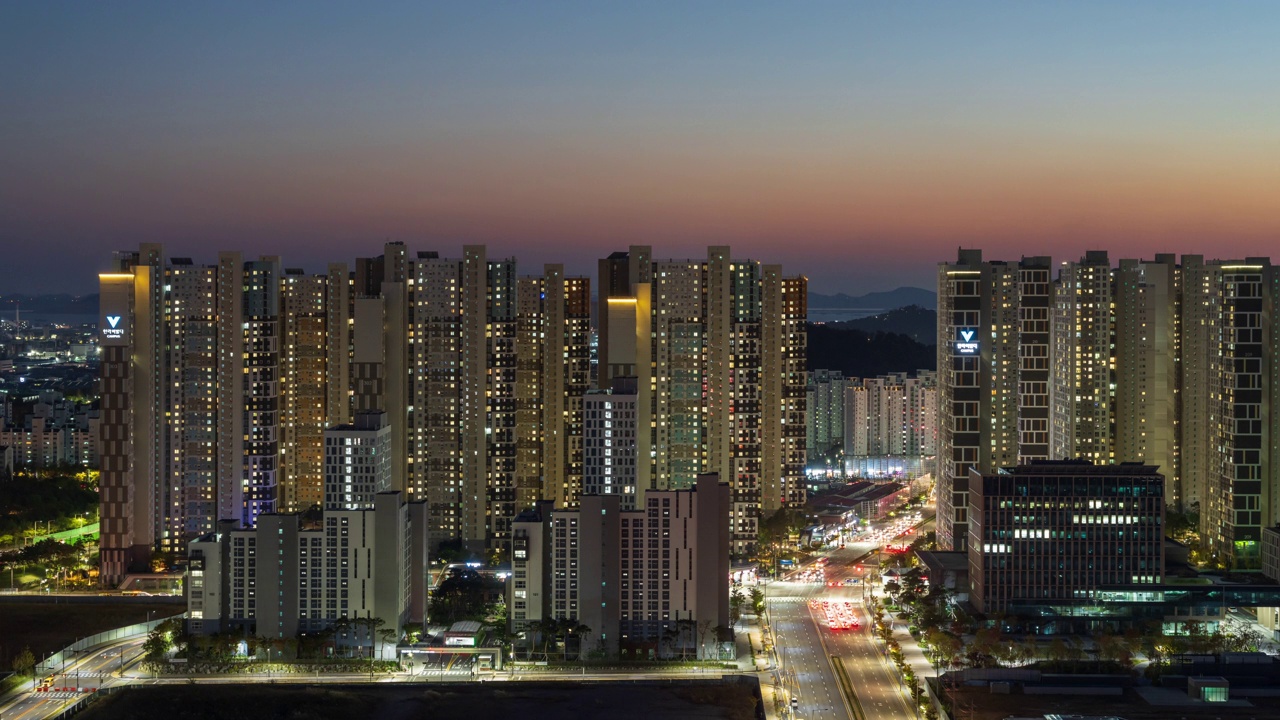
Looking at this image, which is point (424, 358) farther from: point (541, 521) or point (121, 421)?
point (541, 521)

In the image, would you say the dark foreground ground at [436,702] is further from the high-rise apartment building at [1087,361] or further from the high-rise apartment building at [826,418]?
the high-rise apartment building at [826,418]

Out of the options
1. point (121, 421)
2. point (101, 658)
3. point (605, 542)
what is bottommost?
point (101, 658)

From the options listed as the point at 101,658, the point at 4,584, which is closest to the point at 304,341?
the point at 4,584

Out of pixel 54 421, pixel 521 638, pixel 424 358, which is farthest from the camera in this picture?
pixel 54 421

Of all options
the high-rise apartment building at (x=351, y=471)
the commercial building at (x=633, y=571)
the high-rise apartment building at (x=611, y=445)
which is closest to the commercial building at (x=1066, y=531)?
the commercial building at (x=633, y=571)

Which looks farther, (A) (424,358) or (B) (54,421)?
(B) (54,421)

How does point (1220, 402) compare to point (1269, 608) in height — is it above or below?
above

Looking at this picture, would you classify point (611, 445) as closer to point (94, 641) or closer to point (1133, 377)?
point (94, 641)

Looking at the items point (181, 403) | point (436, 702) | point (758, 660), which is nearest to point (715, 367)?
point (758, 660)
